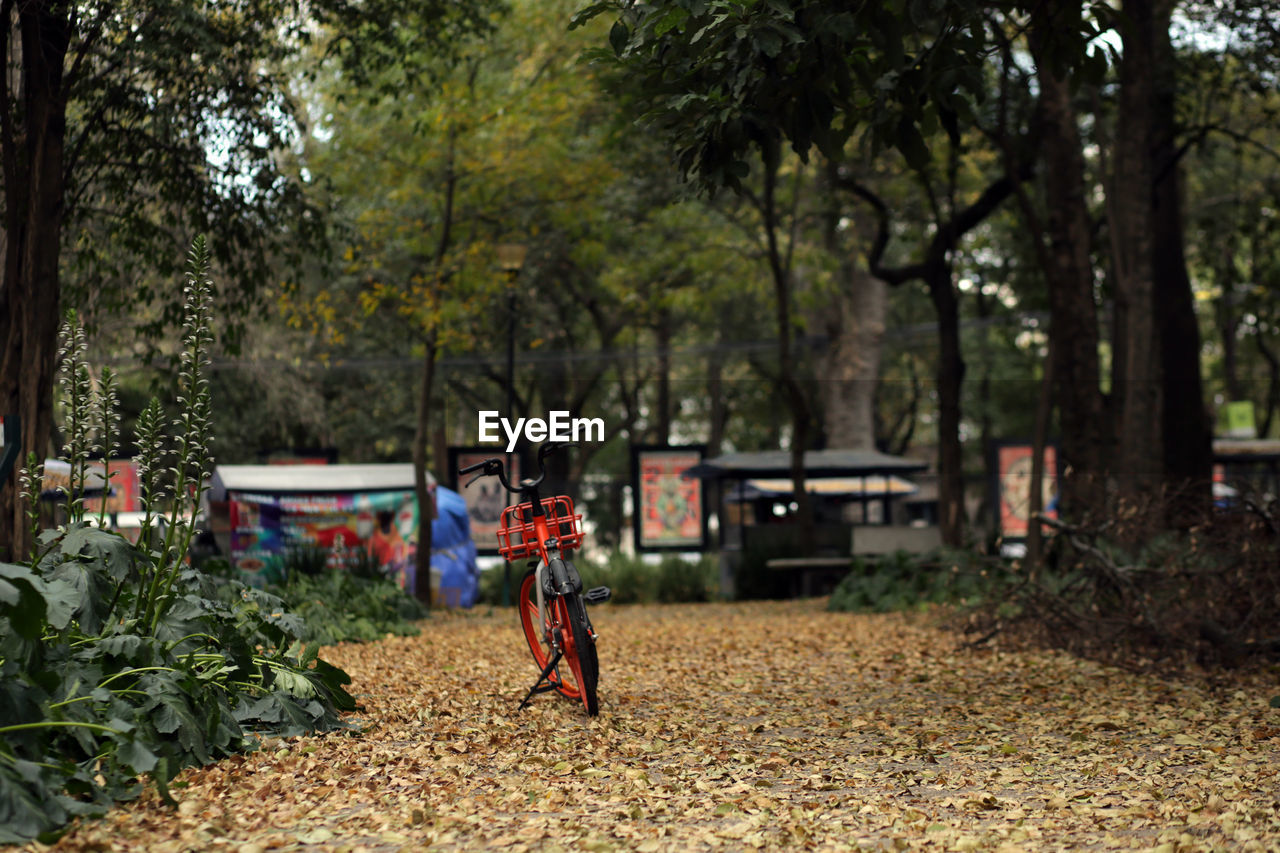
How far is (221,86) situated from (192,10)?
1209 millimetres

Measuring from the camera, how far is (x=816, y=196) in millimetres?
21672

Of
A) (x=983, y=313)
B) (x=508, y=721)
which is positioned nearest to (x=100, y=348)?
(x=508, y=721)

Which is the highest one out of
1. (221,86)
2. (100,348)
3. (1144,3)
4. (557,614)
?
(1144,3)

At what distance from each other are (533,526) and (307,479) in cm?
1040

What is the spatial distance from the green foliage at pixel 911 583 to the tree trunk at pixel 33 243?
28.7 feet

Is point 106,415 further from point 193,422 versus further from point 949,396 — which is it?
point 949,396

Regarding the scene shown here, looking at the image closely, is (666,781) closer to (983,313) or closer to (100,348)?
(100,348)

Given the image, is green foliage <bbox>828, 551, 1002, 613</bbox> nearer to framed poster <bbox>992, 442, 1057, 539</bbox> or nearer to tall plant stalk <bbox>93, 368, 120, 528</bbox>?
framed poster <bbox>992, 442, 1057, 539</bbox>

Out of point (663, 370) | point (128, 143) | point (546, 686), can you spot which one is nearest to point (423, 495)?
point (128, 143)

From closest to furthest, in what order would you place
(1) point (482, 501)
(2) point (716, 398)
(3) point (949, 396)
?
(3) point (949, 396)
(1) point (482, 501)
(2) point (716, 398)

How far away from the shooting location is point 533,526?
7.49 meters

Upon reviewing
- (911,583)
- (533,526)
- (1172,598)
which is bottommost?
(911,583)

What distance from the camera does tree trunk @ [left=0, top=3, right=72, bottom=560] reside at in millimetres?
8992

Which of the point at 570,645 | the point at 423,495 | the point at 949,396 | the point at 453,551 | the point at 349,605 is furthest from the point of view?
the point at 453,551
